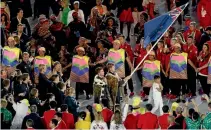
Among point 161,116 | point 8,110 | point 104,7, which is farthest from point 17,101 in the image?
point 104,7

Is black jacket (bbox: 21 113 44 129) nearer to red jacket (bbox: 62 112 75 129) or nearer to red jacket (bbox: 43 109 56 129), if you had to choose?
red jacket (bbox: 43 109 56 129)

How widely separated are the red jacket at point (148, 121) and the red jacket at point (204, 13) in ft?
26.1

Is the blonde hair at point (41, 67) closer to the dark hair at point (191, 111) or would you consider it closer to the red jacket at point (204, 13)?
the dark hair at point (191, 111)

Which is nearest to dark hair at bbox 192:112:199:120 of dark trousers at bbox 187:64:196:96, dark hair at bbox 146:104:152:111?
dark hair at bbox 146:104:152:111

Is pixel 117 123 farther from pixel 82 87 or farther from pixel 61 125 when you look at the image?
pixel 82 87

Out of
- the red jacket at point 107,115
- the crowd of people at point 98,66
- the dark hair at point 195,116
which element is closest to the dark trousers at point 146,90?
the crowd of people at point 98,66

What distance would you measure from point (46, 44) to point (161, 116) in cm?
579

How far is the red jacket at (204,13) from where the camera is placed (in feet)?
133

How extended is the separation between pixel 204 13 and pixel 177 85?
4.17 metres

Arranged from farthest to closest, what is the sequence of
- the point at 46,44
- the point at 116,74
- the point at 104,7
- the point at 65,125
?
the point at 104,7 → the point at 46,44 → the point at 116,74 → the point at 65,125

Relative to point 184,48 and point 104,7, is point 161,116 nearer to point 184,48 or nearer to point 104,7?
point 184,48

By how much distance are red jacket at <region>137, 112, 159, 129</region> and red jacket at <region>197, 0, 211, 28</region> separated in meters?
7.96

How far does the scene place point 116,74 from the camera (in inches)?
1399

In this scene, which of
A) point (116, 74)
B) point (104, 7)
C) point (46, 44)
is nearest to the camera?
point (116, 74)
